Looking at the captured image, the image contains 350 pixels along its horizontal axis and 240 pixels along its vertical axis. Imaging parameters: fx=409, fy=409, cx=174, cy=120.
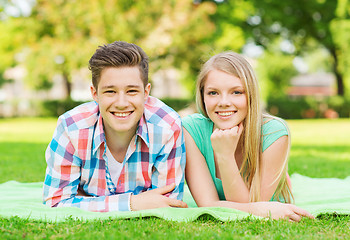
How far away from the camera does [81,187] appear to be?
344 centimetres

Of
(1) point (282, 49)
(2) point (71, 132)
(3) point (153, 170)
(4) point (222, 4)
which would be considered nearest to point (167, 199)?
(3) point (153, 170)

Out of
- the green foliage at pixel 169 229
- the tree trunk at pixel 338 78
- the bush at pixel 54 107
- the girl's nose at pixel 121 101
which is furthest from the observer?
the tree trunk at pixel 338 78

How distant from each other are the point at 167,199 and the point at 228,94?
98 cm

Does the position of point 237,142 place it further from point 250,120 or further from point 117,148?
point 117,148

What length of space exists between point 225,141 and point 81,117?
116cm

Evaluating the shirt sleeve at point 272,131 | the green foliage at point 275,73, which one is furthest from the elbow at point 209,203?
the green foliage at point 275,73

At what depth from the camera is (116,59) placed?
3.13 meters

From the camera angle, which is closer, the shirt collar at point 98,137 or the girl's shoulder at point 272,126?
the shirt collar at point 98,137

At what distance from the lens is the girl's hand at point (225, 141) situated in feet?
10.5

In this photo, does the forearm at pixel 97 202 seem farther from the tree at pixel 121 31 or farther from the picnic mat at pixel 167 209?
the tree at pixel 121 31

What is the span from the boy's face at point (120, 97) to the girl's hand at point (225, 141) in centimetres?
63

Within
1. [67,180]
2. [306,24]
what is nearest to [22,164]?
[67,180]

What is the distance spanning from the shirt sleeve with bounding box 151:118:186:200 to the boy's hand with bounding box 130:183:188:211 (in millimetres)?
65

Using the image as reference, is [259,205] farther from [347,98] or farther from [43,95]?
[43,95]
